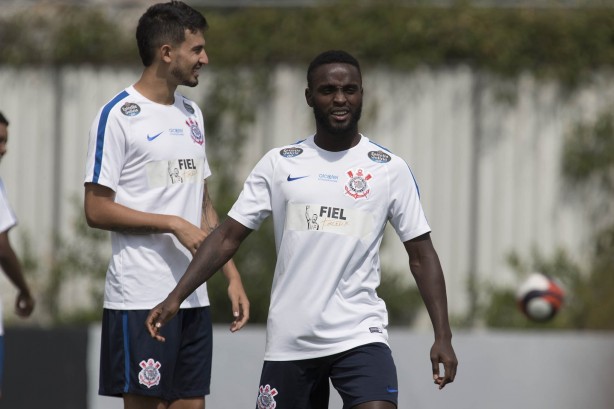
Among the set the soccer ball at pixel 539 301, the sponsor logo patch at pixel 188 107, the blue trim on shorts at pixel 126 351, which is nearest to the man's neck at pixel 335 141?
the sponsor logo patch at pixel 188 107

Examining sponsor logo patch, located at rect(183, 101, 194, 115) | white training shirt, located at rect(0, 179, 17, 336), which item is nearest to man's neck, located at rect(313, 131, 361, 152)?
sponsor logo patch, located at rect(183, 101, 194, 115)

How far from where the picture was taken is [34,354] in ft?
25.5

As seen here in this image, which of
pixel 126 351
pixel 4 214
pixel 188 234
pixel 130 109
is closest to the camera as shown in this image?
pixel 188 234

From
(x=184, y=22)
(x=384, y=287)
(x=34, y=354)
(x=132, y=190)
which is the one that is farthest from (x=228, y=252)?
(x=384, y=287)

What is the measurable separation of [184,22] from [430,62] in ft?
16.8

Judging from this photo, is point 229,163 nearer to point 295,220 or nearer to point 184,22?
point 184,22

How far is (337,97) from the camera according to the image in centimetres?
469

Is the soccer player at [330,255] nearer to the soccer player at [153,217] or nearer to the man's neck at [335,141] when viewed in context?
the man's neck at [335,141]

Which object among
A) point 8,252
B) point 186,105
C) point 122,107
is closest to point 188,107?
point 186,105

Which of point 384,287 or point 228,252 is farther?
point 384,287

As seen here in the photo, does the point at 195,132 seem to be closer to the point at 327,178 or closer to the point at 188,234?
the point at 188,234

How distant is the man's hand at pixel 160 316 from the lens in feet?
15.2

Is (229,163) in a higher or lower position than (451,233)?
higher

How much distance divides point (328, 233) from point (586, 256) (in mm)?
5830
